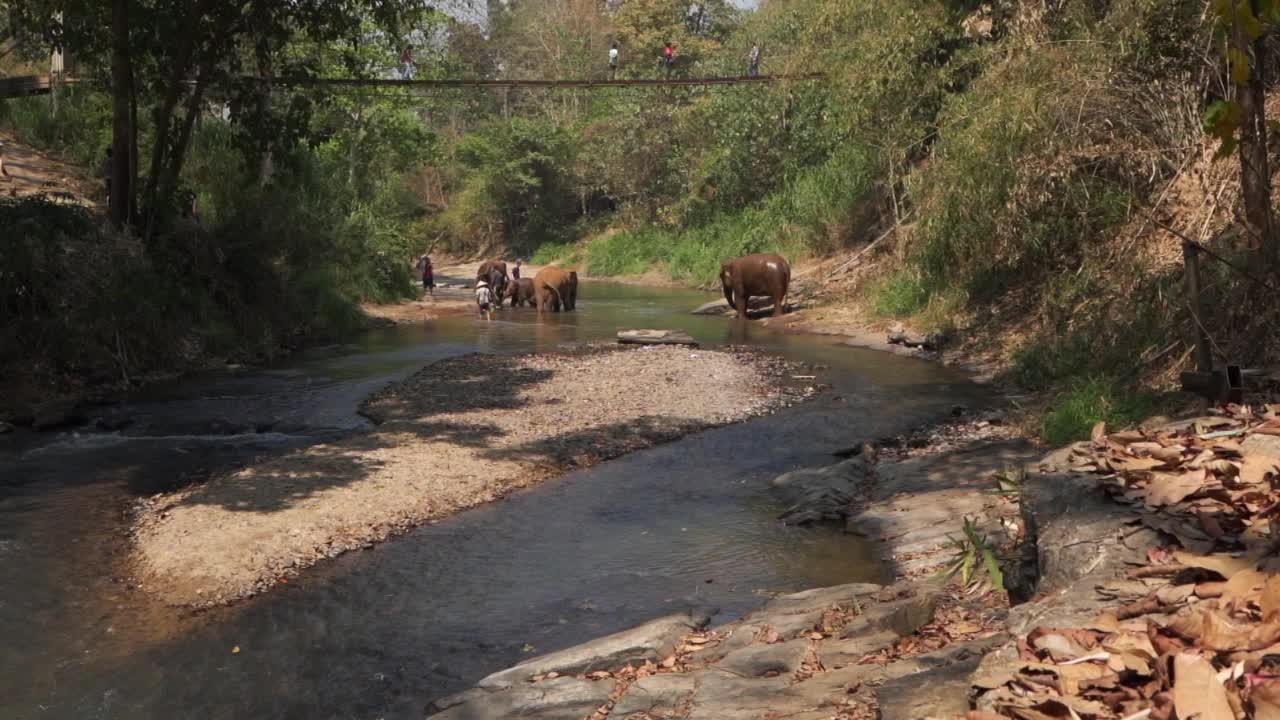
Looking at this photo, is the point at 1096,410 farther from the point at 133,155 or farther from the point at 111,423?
the point at 133,155

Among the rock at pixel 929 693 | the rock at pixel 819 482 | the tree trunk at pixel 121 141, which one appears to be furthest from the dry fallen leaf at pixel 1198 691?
the tree trunk at pixel 121 141

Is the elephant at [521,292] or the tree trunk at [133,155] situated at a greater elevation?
the tree trunk at [133,155]

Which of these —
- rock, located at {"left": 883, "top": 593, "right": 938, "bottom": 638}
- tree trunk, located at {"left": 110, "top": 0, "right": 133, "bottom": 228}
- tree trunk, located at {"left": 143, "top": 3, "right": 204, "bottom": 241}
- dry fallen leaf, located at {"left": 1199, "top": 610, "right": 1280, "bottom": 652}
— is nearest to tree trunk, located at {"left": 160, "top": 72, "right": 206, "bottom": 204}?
tree trunk, located at {"left": 143, "top": 3, "right": 204, "bottom": 241}

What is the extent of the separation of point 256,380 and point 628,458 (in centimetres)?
853

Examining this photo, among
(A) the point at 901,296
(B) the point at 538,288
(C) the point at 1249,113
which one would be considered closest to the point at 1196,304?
(C) the point at 1249,113

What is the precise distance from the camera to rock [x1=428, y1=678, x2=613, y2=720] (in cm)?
596

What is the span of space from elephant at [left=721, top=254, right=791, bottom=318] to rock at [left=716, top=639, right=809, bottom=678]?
69.3ft

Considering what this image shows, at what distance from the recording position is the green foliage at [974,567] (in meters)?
6.82

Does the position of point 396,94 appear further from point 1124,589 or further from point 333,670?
point 1124,589

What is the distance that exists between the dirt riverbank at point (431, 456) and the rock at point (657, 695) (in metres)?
3.98

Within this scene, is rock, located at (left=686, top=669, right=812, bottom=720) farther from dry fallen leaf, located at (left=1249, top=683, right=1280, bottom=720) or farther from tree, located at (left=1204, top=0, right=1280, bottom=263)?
tree, located at (left=1204, top=0, right=1280, bottom=263)

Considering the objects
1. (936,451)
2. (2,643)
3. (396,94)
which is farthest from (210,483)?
(396,94)

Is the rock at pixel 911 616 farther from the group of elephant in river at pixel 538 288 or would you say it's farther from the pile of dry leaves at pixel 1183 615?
the group of elephant in river at pixel 538 288

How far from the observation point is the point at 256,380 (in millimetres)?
18312
